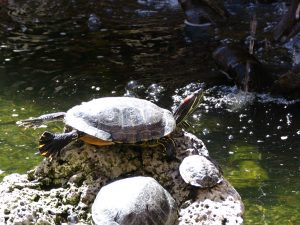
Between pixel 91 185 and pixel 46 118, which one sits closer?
pixel 91 185

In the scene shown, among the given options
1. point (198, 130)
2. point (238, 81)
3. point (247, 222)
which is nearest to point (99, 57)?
point (238, 81)

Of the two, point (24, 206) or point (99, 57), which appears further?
point (99, 57)

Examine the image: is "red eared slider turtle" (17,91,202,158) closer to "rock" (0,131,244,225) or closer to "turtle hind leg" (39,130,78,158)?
"turtle hind leg" (39,130,78,158)

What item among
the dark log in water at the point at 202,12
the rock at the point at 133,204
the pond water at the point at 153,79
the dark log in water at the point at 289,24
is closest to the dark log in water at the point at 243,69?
the pond water at the point at 153,79

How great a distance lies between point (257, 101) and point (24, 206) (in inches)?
183

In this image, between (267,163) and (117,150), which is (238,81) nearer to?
(267,163)

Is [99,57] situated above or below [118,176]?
below

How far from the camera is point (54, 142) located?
422 centimetres

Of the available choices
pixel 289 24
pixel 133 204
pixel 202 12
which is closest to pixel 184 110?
pixel 133 204

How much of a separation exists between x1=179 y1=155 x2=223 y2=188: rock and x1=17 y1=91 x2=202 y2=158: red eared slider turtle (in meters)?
0.22

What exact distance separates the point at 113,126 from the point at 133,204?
2.30 feet

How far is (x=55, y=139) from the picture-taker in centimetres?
423

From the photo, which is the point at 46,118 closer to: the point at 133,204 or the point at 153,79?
the point at 133,204

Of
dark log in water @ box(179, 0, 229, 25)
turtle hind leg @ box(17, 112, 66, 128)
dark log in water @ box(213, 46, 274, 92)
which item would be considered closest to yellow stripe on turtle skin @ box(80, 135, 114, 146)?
turtle hind leg @ box(17, 112, 66, 128)
